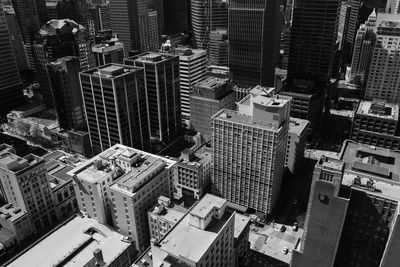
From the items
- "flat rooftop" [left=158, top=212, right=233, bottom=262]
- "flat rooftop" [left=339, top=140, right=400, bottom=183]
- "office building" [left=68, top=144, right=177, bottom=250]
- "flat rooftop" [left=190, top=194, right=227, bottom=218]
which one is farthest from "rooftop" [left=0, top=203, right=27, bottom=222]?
"flat rooftop" [left=339, top=140, right=400, bottom=183]

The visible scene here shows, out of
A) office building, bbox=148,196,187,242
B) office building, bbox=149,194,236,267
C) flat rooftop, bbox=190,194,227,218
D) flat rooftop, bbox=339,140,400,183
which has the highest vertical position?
flat rooftop, bbox=339,140,400,183

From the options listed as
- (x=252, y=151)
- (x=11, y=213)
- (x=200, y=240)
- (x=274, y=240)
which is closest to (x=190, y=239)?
(x=200, y=240)

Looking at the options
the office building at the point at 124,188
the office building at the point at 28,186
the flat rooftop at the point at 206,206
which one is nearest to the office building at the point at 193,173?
the office building at the point at 124,188

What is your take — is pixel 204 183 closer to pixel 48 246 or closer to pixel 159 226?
pixel 159 226

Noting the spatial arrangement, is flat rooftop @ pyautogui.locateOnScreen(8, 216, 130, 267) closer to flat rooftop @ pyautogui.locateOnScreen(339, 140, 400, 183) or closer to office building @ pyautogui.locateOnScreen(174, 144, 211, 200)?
office building @ pyautogui.locateOnScreen(174, 144, 211, 200)

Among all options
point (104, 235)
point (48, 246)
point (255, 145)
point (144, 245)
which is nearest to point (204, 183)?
point (255, 145)

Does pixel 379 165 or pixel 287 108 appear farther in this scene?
pixel 287 108
